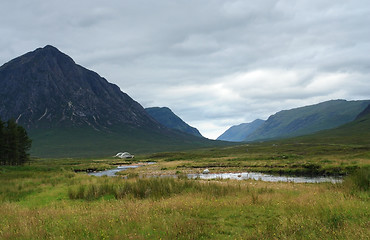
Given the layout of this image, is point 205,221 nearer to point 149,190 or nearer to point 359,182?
point 149,190

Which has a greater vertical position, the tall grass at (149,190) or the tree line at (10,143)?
the tree line at (10,143)

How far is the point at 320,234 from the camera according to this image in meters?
9.03

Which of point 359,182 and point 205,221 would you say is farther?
point 359,182

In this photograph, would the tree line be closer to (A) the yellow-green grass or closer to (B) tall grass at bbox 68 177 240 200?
(B) tall grass at bbox 68 177 240 200

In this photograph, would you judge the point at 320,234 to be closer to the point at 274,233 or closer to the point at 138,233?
the point at 274,233

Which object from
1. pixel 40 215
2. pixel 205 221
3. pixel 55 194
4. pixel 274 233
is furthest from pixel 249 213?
pixel 55 194

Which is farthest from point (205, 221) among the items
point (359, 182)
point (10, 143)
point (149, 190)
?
point (10, 143)

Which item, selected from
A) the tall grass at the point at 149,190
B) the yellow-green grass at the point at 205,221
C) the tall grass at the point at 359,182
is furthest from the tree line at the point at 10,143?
the tall grass at the point at 359,182

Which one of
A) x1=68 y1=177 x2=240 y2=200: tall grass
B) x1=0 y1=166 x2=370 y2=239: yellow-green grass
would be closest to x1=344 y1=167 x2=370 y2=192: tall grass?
x1=0 y1=166 x2=370 y2=239: yellow-green grass

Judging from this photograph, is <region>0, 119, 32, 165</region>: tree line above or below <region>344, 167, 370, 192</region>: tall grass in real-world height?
above

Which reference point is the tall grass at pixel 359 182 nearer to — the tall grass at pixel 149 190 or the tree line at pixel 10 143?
the tall grass at pixel 149 190

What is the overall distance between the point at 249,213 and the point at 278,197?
4.23 metres

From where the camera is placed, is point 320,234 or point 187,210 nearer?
point 320,234

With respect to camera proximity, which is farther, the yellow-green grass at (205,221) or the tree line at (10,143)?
the tree line at (10,143)
